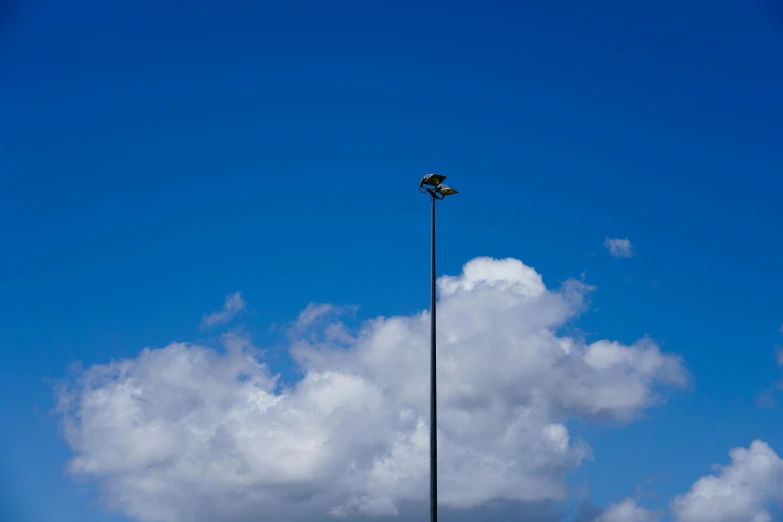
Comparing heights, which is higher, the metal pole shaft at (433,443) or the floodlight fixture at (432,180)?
the floodlight fixture at (432,180)

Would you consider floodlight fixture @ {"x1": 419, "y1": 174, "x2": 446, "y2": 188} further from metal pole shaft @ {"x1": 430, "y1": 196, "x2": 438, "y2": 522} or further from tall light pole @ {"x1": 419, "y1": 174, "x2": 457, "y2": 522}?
metal pole shaft @ {"x1": 430, "y1": 196, "x2": 438, "y2": 522}

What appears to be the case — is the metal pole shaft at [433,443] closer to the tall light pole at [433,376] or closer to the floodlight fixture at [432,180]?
the tall light pole at [433,376]

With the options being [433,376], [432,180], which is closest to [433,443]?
[433,376]

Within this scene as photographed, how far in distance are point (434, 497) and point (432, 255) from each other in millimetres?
10894

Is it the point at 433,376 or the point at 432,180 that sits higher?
the point at 432,180

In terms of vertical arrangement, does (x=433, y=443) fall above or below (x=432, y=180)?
below

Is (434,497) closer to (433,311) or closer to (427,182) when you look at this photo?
(433,311)

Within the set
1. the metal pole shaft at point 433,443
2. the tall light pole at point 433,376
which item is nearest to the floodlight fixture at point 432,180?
the tall light pole at point 433,376

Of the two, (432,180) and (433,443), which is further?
(432,180)

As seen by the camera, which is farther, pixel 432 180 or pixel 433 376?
pixel 432 180

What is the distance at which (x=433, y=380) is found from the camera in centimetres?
2858

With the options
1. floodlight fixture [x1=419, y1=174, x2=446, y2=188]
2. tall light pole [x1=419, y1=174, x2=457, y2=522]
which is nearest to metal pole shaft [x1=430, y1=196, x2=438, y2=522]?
tall light pole [x1=419, y1=174, x2=457, y2=522]

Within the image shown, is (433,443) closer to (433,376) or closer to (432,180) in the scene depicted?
(433,376)

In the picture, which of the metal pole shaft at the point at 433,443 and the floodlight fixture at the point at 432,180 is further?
the floodlight fixture at the point at 432,180
